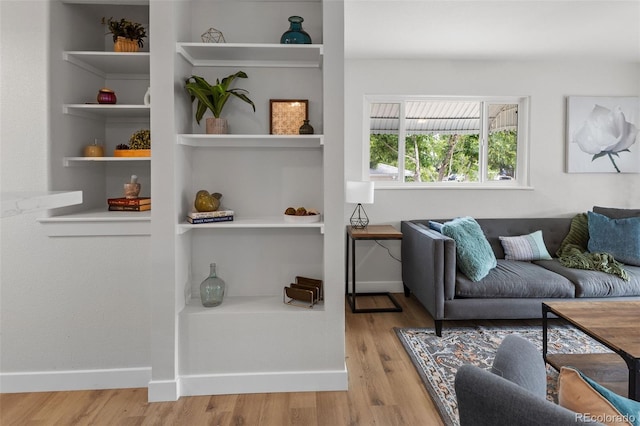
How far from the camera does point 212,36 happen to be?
2609 mm

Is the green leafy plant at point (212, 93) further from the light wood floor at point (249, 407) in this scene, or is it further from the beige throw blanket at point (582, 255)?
the beige throw blanket at point (582, 255)

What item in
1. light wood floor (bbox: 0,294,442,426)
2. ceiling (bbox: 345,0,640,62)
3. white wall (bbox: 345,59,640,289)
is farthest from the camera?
white wall (bbox: 345,59,640,289)

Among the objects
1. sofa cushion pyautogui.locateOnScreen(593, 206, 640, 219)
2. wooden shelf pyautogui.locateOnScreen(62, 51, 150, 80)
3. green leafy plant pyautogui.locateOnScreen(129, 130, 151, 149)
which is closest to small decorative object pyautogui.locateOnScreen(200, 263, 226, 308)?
green leafy plant pyautogui.locateOnScreen(129, 130, 151, 149)

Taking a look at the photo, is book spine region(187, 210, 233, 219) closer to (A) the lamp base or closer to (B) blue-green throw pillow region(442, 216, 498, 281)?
(B) blue-green throw pillow region(442, 216, 498, 281)

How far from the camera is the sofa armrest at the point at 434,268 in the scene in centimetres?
324

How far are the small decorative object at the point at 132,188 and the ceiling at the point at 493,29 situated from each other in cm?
185

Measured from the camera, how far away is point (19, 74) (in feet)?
7.81

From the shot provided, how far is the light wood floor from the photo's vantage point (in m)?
2.17

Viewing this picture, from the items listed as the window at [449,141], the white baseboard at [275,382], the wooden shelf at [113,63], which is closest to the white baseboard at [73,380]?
the white baseboard at [275,382]

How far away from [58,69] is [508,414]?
273 centimetres

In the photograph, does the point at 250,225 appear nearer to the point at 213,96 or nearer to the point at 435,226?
the point at 213,96

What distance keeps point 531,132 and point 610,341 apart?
290 centimetres

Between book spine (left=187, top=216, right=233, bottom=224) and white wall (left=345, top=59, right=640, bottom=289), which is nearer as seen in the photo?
book spine (left=187, top=216, right=233, bottom=224)

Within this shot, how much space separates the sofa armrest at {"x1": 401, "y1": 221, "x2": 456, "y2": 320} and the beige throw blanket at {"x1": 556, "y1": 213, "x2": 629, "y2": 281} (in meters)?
1.21
